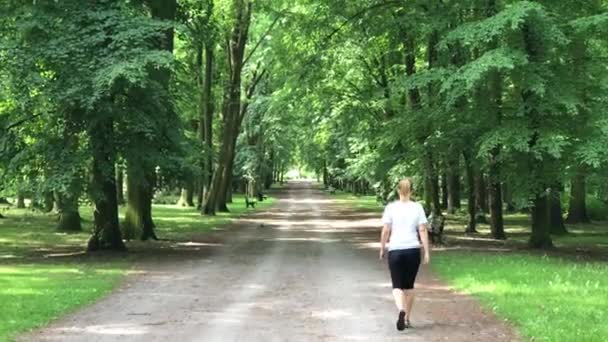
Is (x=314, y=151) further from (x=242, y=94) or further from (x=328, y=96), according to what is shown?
(x=328, y=96)

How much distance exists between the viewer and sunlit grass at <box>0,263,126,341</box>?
9898 mm

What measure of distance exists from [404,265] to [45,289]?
6.87 m

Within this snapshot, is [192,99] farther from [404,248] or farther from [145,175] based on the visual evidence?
[404,248]

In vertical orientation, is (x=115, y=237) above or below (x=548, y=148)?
below

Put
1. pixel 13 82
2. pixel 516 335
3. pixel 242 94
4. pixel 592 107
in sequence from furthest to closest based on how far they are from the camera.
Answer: pixel 242 94 → pixel 592 107 → pixel 13 82 → pixel 516 335

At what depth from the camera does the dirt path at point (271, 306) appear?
8.91 meters

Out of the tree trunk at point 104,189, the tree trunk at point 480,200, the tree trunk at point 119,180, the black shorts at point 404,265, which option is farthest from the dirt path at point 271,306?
the tree trunk at point 480,200

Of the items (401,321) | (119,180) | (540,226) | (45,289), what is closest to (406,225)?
(401,321)

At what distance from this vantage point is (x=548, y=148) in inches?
647

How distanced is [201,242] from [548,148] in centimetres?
1155

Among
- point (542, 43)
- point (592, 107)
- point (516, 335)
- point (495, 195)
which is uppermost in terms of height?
point (542, 43)

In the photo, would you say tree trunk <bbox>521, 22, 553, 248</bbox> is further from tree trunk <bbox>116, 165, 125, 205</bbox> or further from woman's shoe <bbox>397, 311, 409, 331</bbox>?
tree trunk <bbox>116, 165, 125, 205</bbox>

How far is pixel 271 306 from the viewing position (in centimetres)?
1098

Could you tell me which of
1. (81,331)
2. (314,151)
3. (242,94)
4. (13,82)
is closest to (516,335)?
(81,331)
